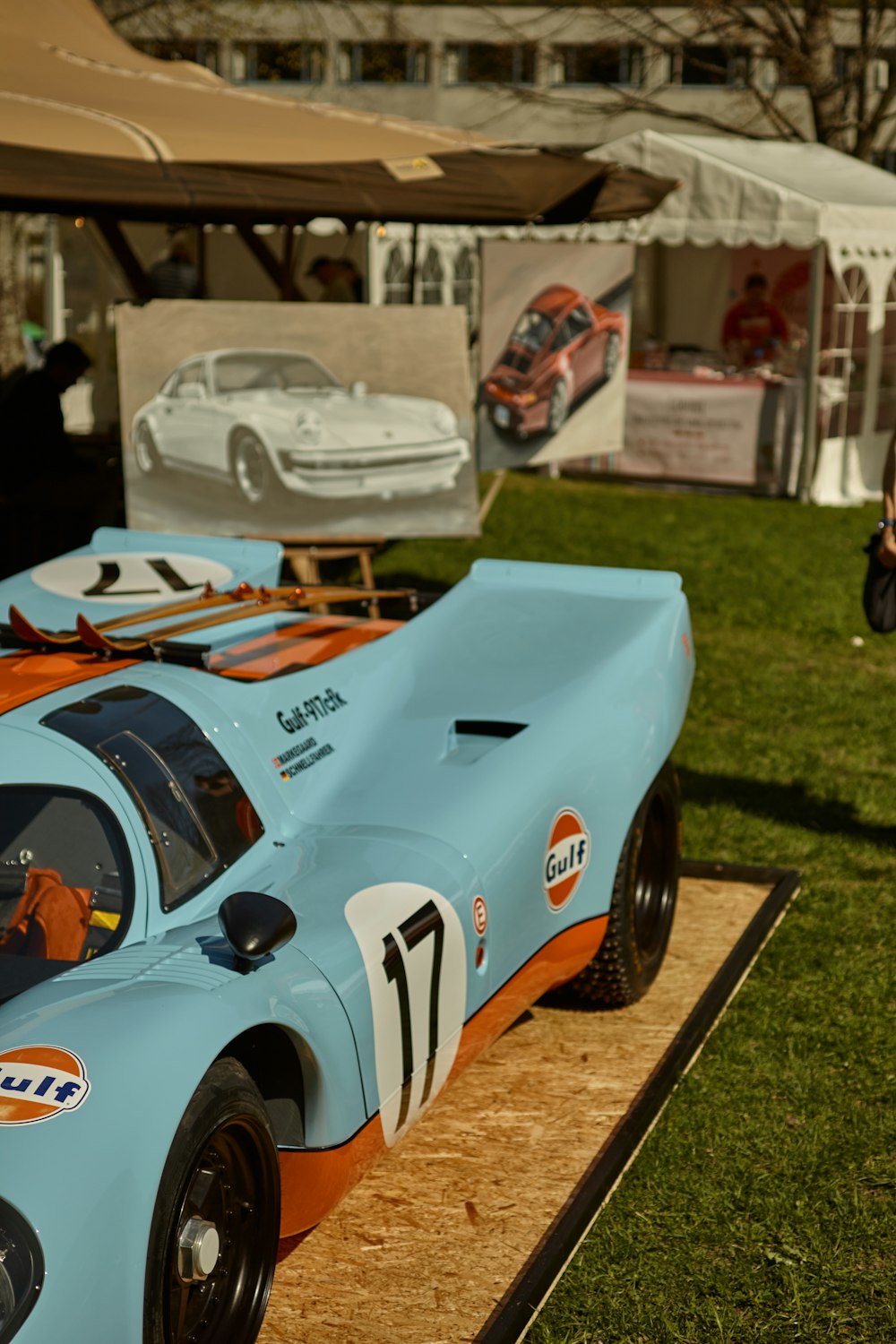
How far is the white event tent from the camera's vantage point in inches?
543

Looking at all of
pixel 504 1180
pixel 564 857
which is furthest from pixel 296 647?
pixel 504 1180

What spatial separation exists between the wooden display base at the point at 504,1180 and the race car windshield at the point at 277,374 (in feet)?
14.8

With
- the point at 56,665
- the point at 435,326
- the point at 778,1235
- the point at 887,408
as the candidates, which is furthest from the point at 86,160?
the point at 887,408

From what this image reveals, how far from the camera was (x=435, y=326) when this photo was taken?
28.1ft

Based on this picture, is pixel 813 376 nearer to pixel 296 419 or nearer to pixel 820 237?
pixel 820 237

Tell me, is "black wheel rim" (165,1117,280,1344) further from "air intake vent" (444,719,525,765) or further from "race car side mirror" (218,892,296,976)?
"air intake vent" (444,719,525,765)

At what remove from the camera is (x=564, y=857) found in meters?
3.89

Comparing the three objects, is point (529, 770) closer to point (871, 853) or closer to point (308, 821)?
point (308, 821)

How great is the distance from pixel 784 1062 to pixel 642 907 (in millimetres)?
631

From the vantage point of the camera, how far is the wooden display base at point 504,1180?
3121mm

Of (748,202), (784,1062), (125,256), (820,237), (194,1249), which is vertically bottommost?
(784,1062)

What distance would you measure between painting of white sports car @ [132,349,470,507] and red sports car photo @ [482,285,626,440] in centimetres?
122

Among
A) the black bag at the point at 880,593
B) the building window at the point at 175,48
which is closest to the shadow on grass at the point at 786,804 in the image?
the black bag at the point at 880,593

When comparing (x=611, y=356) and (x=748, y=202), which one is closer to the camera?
(x=611, y=356)
